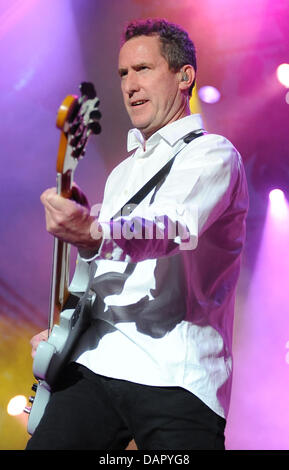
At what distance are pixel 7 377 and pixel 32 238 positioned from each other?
1.06 metres

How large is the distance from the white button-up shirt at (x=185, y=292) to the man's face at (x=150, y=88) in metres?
0.26

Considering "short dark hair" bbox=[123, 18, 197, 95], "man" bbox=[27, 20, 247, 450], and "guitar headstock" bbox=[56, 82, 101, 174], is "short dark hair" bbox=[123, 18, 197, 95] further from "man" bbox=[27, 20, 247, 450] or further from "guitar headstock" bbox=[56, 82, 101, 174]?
"guitar headstock" bbox=[56, 82, 101, 174]

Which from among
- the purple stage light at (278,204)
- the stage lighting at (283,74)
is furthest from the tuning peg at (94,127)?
the stage lighting at (283,74)

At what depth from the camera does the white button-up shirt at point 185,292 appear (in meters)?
1.48

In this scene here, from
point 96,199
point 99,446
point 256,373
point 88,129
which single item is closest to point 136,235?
point 88,129

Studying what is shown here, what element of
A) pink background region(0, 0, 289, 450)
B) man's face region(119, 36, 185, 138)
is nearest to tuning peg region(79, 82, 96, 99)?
man's face region(119, 36, 185, 138)

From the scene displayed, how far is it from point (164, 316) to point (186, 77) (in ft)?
3.37

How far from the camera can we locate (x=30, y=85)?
4086 mm

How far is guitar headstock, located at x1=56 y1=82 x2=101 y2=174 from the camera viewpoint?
1396mm

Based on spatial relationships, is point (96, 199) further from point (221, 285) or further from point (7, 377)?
point (221, 285)

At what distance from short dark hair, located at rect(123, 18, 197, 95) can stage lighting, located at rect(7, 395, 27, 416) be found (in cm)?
288

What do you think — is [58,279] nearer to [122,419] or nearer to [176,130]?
[122,419]

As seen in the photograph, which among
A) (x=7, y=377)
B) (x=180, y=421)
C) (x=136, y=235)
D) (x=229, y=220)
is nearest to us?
(x=136, y=235)

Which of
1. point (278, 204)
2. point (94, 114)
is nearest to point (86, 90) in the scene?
point (94, 114)
